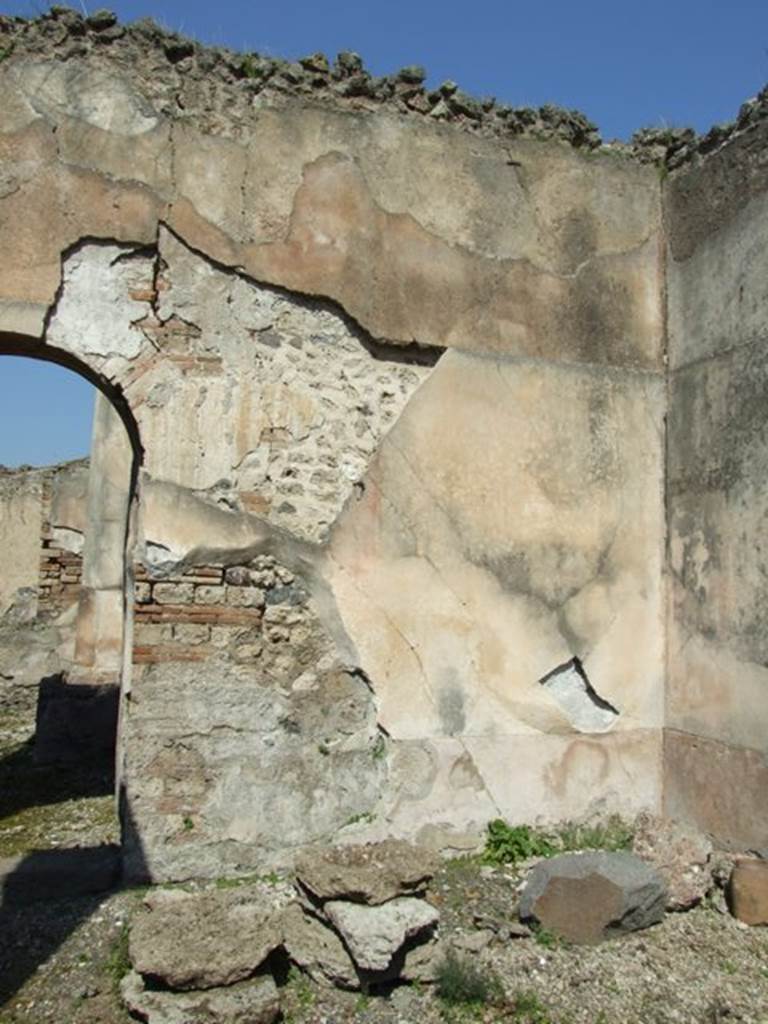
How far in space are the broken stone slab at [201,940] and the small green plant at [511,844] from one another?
4.40 ft

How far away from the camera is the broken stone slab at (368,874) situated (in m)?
3.22

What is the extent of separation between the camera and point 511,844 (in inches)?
169

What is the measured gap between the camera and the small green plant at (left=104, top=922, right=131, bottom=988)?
3113mm

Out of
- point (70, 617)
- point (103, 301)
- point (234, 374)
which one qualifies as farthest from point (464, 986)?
point (70, 617)

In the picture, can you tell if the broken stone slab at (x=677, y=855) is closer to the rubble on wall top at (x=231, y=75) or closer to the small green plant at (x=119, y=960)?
the small green plant at (x=119, y=960)

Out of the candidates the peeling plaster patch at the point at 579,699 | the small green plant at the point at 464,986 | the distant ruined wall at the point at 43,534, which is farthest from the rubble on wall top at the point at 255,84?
the distant ruined wall at the point at 43,534

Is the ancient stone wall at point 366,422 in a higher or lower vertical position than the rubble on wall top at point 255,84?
lower

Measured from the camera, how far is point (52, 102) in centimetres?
397

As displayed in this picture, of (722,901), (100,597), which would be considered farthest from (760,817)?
(100,597)


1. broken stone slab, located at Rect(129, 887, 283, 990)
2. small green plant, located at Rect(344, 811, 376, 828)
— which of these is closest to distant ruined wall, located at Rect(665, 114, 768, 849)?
small green plant, located at Rect(344, 811, 376, 828)

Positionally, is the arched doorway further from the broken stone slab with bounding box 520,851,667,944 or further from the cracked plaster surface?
the broken stone slab with bounding box 520,851,667,944

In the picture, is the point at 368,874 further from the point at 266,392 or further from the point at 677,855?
the point at 266,392

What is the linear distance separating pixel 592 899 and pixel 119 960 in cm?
178

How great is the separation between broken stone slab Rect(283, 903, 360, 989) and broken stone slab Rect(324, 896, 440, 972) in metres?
0.05
